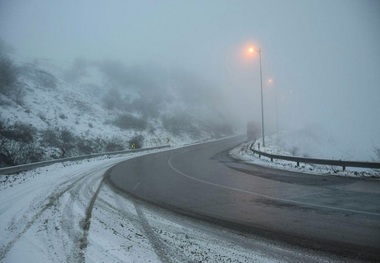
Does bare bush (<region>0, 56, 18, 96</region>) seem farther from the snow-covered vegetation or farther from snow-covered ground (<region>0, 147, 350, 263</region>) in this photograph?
snow-covered ground (<region>0, 147, 350, 263</region>)

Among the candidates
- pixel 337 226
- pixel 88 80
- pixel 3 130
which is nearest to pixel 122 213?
pixel 337 226

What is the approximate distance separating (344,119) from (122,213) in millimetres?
107476

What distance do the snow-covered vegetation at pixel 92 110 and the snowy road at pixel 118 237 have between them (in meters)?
14.0

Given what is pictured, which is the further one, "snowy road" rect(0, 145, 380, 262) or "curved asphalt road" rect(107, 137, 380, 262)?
"curved asphalt road" rect(107, 137, 380, 262)

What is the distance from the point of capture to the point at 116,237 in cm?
534

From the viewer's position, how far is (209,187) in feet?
35.0

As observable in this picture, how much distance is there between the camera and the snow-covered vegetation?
24.0m

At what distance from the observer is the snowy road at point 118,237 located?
445 centimetres

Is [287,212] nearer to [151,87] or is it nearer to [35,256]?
[35,256]

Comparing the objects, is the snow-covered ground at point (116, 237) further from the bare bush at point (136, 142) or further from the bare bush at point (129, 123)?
the bare bush at point (129, 123)

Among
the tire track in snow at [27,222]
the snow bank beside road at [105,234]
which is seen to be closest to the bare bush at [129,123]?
the tire track in snow at [27,222]

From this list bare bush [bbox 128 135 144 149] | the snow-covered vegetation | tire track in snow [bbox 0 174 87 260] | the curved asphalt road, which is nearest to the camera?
tire track in snow [bbox 0 174 87 260]

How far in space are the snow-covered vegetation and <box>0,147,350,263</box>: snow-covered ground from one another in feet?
45.7

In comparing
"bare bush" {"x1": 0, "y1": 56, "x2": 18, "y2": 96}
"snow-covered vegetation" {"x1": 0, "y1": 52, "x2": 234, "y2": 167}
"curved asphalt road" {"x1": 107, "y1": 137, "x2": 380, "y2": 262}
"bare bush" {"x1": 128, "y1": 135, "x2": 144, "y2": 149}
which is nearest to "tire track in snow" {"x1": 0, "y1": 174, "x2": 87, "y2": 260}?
"curved asphalt road" {"x1": 107, "y1": 137, "x2": 380, "y2": 262}
